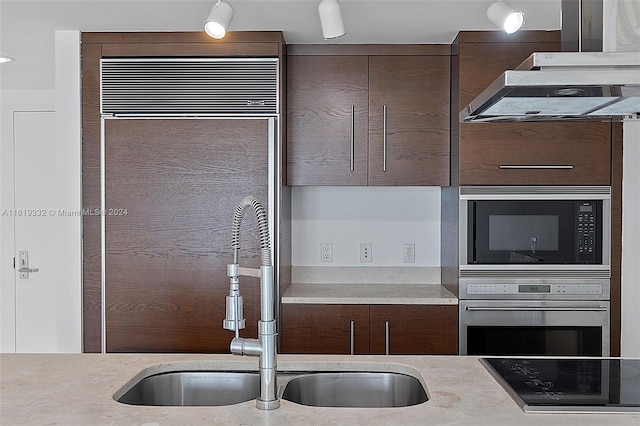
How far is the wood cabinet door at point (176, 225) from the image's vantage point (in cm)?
326

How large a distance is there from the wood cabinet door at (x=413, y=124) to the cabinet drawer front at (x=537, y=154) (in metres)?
0.21

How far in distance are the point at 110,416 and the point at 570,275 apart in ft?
8.08

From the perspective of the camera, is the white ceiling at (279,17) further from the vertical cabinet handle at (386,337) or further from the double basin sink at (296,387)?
the double basin sink at (296,387)

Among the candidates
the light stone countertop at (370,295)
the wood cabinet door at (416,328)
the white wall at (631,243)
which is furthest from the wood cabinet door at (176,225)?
Answer: the white wall at (631,243)

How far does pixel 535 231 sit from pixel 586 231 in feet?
0.81

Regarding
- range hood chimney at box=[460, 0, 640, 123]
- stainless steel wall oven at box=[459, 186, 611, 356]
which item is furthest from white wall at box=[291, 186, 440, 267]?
range hood chimney at box=[460, 0, 640, 123]

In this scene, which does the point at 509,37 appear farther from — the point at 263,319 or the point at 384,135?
the point at 263,319

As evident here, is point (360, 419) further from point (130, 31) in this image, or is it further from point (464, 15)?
point (130, 31)

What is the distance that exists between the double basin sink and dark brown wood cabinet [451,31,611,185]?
5.13 feet

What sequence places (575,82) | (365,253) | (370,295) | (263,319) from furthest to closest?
(365,253) → (370,295) → (263,319) → (575,82)

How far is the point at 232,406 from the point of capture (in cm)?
160

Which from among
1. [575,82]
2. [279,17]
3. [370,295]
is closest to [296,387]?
[575,82]

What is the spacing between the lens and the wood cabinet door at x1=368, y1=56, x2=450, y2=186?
11.4 feet

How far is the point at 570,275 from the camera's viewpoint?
3287 mm
